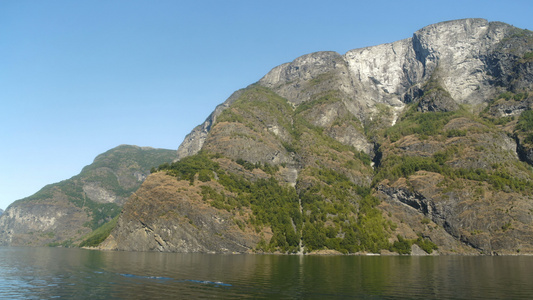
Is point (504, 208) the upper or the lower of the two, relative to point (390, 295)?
upper

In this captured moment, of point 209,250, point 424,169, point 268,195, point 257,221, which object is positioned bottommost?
point 209,250

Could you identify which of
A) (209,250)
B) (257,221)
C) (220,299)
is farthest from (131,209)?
(220,299)

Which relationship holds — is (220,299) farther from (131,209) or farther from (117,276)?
(131,209)

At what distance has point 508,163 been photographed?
191 meters

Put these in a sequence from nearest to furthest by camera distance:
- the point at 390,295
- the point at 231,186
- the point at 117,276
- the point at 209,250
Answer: the point at 390,295 → the point at 117,276 → the point at 209,250 → the point at 231,186

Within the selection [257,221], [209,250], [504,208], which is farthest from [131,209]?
[504,208]

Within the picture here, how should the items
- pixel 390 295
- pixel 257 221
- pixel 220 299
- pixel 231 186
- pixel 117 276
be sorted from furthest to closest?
pixel 231 186 → pixel 257 221 → pixel 117 276 → pixel 390 295 → pixel 220 299

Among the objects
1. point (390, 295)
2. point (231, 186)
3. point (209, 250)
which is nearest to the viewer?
point (390, 295)

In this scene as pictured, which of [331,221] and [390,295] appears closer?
[390,295]

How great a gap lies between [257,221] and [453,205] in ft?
319

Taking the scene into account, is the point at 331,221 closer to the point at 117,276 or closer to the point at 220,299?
the point at 117,276

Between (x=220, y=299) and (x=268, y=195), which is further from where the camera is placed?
(x=268, y=195)

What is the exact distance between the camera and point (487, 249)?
155 m

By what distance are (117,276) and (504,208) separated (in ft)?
Result: 551
